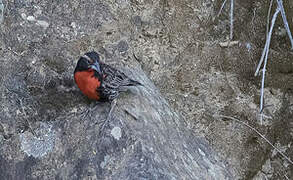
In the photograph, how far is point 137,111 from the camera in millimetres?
3797

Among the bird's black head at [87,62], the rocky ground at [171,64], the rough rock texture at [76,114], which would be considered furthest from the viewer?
the rocky ground at [171,64]

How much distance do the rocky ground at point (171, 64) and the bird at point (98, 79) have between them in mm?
169

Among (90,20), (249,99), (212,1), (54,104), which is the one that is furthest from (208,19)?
(54,104)

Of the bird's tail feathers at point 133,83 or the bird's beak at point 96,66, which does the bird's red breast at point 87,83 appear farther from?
the bird's tail feathers at point 133,83

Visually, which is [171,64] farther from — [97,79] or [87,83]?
[87,83]

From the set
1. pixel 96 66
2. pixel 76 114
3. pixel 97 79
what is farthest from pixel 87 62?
pixel 76 114

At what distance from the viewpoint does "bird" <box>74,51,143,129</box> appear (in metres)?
3.76

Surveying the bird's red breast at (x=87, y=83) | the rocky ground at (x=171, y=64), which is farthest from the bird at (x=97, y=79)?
the rocky ground at (x=171, y=64)

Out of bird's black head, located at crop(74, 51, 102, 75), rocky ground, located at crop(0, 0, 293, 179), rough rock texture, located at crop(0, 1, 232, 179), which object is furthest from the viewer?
rocky ground, located at crop(0, 0, 293, 179)

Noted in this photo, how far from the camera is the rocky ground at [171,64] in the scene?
12.9ft

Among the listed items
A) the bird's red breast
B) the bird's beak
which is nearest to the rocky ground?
the bird's red breast

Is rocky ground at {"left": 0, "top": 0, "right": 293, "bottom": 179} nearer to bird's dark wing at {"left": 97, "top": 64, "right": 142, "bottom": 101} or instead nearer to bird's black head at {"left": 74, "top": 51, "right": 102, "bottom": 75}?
bird's dark wing at {"left": 97, "top": 64, "right": 142, "bottom": 101}

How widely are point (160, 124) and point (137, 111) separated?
0.26 metres

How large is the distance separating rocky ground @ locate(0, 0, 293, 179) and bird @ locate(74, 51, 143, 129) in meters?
0.17
